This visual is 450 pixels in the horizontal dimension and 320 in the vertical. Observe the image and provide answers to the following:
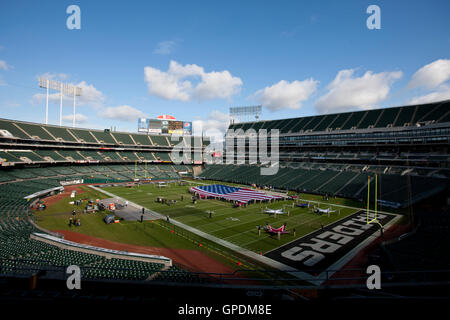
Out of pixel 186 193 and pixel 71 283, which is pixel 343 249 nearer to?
pixel 71 283

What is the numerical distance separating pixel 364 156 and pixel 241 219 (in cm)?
4088

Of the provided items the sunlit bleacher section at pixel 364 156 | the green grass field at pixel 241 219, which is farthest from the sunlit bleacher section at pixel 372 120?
the green grass field at pixel 241 219

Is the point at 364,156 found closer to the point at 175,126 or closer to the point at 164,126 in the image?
the point at 175,126

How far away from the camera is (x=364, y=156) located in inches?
2138

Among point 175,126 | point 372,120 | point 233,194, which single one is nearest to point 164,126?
point 175,126

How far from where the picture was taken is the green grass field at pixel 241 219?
2277cm

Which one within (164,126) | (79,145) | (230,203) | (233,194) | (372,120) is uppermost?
(164,126)

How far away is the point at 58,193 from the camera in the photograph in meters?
44.1

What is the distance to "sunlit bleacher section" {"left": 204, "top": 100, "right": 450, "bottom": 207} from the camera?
41.3 metres

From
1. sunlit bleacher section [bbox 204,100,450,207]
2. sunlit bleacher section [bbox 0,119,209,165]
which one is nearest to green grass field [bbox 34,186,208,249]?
sunlit bleacher section [bbox 0,119,209,165]

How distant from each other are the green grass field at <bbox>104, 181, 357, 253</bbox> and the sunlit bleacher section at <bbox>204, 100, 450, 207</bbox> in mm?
10090

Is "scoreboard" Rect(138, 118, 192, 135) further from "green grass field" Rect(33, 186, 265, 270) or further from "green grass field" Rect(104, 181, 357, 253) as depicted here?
"green grass field" Rect(33, 186, 265, 270)

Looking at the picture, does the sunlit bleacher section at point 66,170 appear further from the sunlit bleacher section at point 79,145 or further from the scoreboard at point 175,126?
the scoreboard at point 175,126
